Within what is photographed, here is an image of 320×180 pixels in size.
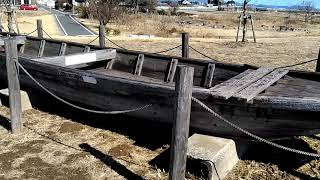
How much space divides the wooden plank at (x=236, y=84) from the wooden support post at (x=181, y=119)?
0.76 metres

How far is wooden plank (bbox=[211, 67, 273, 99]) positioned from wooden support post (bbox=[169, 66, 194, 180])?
76 cm

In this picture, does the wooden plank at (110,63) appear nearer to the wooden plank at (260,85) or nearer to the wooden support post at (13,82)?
the wooden support post at (13,82)

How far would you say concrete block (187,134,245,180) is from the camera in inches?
175

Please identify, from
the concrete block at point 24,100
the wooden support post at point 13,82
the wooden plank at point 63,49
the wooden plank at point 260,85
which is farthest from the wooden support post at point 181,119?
Result: the wooden plank at point 63,49

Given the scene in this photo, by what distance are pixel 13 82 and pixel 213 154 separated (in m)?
3.56

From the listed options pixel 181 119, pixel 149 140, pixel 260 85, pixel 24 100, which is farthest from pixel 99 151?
pixel 24 100

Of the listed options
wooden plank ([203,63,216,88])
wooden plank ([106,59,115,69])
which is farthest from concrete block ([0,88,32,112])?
wooden plank ([203,63,216,88])

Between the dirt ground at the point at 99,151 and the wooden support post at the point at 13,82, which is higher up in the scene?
the wooden support post at the point at 13,82

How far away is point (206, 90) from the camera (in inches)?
188

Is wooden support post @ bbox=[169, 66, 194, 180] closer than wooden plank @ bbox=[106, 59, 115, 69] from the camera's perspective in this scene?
Yes

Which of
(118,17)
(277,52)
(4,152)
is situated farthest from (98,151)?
(118,17)

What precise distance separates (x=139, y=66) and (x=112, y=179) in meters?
3.92

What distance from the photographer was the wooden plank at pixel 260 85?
179 inches

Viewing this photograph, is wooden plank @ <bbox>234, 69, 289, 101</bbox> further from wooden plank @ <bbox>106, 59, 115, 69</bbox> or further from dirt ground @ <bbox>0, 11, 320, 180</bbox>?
wooden plank @ <bbox>106, 59, 115, 69</bbox>
